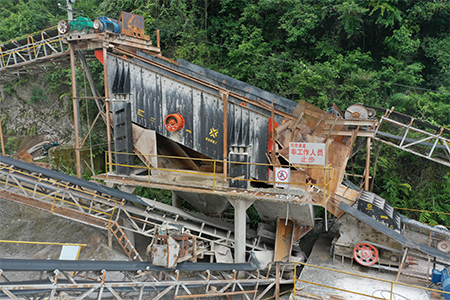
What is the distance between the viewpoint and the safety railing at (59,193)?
1092 centimetres

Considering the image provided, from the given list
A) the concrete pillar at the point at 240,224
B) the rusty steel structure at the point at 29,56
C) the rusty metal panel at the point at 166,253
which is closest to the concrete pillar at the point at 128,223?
the rusty metal panel at the point at 166,253

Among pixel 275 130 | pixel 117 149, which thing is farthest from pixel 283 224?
pixel 117 149

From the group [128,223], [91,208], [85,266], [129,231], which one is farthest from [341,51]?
[85,266]

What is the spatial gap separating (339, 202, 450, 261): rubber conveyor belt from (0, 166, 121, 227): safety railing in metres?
7.99

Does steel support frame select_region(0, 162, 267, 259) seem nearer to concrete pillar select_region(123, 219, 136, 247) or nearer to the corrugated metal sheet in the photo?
concrete pillar select_region(123, 219, 136, 247)

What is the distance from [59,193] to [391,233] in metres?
11.4

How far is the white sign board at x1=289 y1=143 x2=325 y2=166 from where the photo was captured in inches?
361

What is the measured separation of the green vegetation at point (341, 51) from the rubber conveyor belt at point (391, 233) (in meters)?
5.37

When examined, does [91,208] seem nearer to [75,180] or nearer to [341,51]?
[75,180]

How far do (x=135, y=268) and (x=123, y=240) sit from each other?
4205 millimetres

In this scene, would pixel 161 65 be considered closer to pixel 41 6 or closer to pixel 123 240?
pixel 123 240

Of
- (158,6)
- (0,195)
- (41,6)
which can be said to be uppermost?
(41,6)

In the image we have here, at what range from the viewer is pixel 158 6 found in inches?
819

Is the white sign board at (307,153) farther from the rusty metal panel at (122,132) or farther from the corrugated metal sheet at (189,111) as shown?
the rusty metal panel at (122,132)
